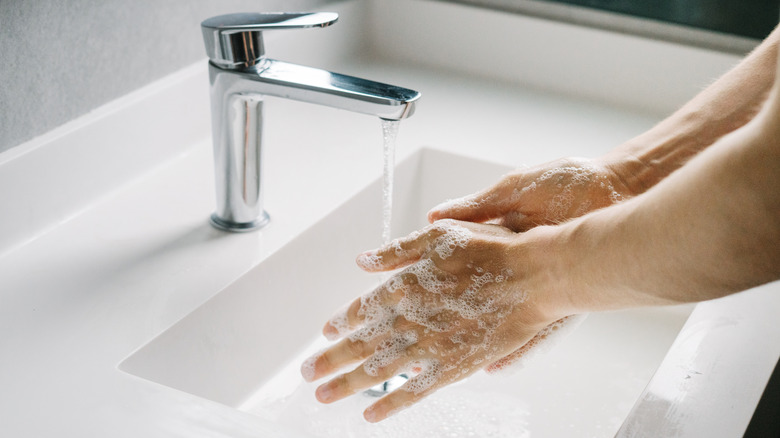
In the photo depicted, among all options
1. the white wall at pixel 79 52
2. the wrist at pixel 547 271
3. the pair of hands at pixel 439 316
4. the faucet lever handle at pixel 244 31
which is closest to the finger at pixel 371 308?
the pair of hands at pixel 439 316

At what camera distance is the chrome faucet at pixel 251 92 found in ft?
2.50

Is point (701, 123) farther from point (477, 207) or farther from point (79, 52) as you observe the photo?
point (79, 52)

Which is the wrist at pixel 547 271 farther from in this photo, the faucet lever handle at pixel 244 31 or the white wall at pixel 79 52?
the white wall at pixel 79 52

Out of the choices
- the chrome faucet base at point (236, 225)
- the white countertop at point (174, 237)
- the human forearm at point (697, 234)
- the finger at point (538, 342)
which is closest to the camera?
the human forearm at point (697, 234)

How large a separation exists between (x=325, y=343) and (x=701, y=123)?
47 centimetres

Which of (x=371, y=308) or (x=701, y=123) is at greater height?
(x=701, y=123)

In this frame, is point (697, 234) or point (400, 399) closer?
point (697, 234)

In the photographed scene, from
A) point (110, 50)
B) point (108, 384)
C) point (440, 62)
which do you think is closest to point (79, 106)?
point (110, 50)

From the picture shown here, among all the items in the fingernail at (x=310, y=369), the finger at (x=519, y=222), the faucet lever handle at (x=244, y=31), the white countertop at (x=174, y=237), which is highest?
the faucet lever handle at (x=244, y=31)

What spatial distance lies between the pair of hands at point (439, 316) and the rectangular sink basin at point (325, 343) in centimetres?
10

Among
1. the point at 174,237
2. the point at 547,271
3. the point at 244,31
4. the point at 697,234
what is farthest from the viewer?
the point at 174,237

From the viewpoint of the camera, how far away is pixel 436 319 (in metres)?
0.73

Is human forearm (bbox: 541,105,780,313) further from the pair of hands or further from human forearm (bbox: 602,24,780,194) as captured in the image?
human forearm (bbox: 602,24,780,194)

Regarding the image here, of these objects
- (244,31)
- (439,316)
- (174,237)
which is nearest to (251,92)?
(244,31)
